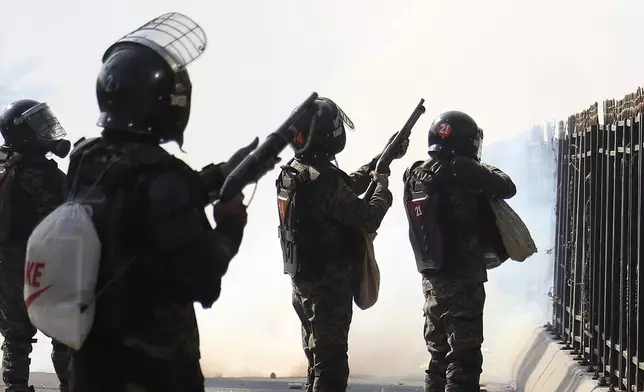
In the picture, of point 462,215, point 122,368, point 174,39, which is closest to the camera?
point 122,368

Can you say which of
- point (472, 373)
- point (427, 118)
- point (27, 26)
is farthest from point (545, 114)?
point (27, 26)

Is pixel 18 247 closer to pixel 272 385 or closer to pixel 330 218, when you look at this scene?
pixel 330 218

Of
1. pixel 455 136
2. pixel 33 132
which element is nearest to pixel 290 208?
pixel 455 136

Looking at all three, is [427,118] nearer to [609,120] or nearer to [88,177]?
[609,120]

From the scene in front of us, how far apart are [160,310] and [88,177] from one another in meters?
0.44

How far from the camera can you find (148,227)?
9.21 ft

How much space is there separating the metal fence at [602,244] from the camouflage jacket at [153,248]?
3.24m

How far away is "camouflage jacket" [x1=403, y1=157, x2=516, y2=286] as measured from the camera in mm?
5629

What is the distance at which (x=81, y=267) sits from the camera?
2.79 m

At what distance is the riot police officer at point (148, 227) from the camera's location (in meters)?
2.81

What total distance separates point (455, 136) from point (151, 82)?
10.2 ft

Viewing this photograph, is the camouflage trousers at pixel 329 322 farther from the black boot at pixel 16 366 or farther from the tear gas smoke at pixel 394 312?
the tear gas smoke at pixel 394 312

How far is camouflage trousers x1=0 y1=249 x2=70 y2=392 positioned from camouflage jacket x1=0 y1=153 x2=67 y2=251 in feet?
0.43

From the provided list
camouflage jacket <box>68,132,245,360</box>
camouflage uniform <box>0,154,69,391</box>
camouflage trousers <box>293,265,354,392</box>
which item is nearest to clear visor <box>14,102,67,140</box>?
camouflage uniform <box>0,154,69,391</box>
